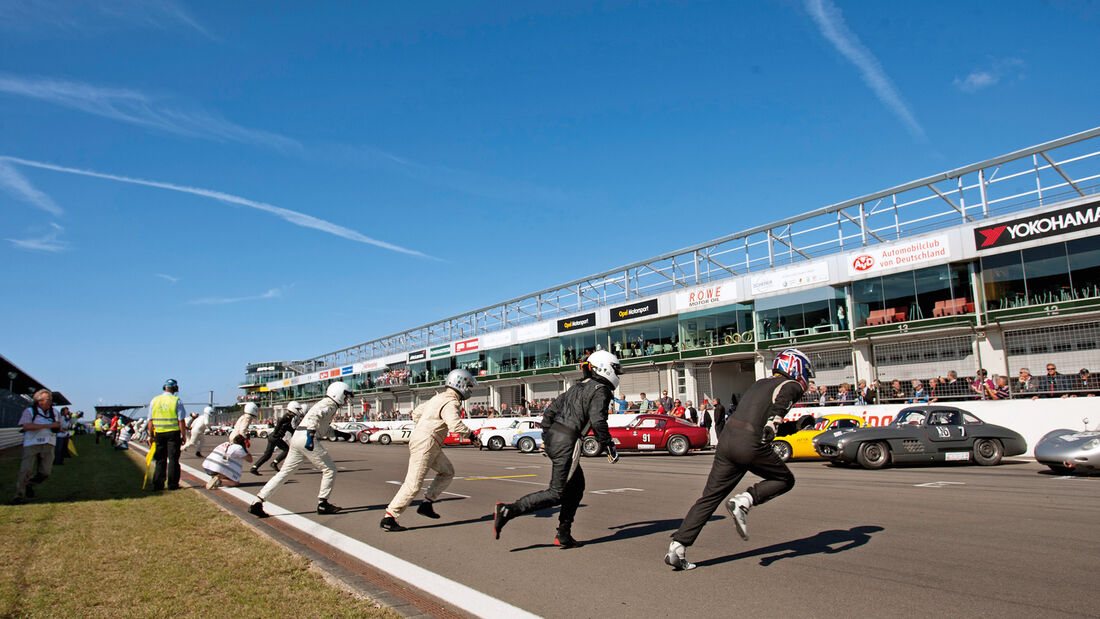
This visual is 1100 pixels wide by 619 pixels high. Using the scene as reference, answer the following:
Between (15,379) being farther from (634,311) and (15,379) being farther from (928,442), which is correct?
(928,442)

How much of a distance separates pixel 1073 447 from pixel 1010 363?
13.2m

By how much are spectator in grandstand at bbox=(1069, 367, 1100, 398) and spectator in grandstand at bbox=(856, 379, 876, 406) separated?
5.71 meters

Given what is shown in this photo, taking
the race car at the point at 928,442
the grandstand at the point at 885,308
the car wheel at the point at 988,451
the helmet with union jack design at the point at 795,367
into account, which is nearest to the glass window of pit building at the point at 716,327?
the grandstand at the point at 885,308

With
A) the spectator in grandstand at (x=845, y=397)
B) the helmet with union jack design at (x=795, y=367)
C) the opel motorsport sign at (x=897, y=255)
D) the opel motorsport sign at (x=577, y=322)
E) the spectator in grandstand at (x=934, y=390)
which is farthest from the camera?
the opel motorsport sign at (x=577, y=322)

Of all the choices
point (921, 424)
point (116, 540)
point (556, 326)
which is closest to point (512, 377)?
point (556, 326)

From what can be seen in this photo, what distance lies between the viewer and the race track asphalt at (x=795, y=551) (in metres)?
4.49

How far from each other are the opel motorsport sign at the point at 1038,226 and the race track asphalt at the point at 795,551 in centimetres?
1498

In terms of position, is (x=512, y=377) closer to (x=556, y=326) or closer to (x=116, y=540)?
(x=556, y=326)

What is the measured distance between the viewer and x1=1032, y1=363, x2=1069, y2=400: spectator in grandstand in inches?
838

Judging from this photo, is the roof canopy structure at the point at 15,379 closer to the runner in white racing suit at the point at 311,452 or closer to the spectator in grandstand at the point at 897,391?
the runner in white racing suit at the point at 311,452

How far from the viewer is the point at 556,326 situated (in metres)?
45.1

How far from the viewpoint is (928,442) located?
48.6ft

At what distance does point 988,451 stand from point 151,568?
53.3 feet

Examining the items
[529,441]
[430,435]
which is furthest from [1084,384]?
[430,435]
